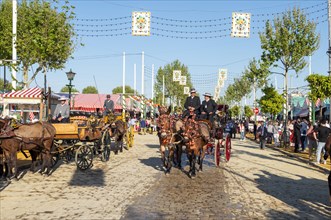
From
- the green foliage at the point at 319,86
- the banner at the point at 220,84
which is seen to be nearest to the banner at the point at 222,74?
the banner at the point at 220,84

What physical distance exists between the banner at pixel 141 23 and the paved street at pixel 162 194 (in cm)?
805

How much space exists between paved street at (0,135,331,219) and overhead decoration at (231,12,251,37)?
26.4 ft

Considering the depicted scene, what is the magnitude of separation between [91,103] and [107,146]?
36443 mm

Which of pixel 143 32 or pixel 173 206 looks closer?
pixel 173 206

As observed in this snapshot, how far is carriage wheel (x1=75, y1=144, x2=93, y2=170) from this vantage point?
14.1 m

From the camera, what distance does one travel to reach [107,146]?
17.3 meters

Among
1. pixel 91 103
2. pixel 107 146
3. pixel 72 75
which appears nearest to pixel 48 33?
pixel 72 75

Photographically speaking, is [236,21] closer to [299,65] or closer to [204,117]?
[204,117]

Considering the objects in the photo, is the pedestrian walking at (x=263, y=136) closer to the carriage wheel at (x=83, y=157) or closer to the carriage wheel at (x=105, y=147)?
the carriage wheel at (x=105, y=147)

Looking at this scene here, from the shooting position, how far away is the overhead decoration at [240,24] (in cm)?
2058

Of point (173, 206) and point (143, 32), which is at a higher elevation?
point (143, 32)

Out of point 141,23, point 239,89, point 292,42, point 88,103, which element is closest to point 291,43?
point 292,42

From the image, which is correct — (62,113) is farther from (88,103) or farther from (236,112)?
(236,112)

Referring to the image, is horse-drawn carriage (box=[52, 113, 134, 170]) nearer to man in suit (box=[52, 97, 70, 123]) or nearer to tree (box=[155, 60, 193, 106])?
man in suit (box=[52, 97, 70, 123])
